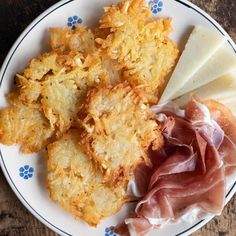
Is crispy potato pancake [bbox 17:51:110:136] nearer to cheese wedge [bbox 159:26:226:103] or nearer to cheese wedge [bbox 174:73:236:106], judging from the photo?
cheese wedge [bbox 159:26:226:103]

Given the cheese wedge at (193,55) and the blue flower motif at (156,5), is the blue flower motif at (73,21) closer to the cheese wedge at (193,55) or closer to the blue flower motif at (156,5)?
the blue flower motif at (156,5)

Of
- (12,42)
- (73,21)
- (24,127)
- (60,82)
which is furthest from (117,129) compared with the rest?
(12,42)

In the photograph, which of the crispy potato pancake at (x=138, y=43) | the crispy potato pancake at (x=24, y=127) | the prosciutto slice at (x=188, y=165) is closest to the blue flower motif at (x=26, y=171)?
the crispy potato pancake at (x=24, y=127)

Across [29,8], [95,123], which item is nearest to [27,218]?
[95,123]

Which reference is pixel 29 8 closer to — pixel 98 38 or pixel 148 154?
pixel 98 38

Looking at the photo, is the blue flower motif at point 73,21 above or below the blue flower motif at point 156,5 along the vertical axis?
above

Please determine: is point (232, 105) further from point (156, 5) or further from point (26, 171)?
point (26, 171)
